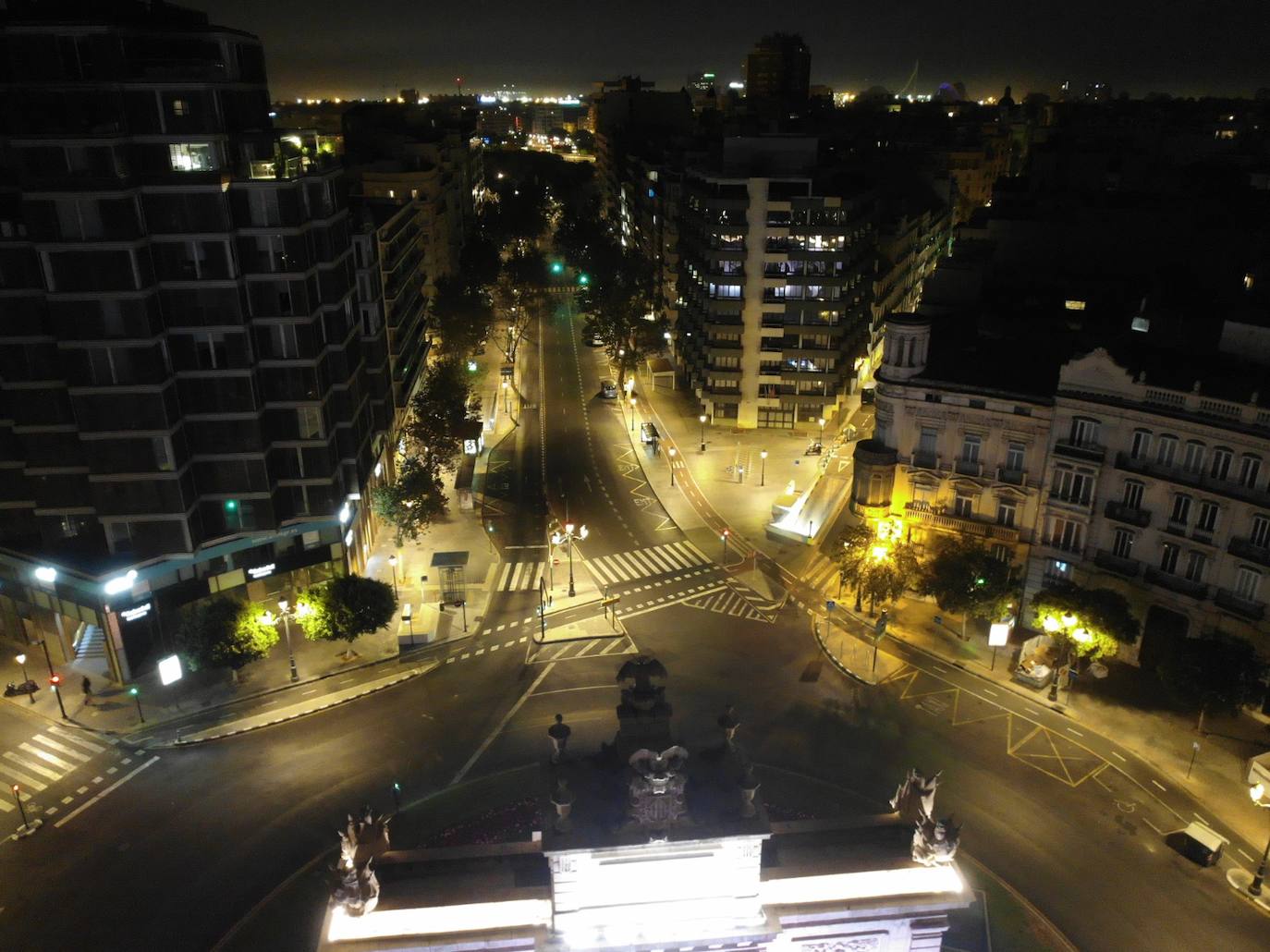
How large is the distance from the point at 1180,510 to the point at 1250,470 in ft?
17.3

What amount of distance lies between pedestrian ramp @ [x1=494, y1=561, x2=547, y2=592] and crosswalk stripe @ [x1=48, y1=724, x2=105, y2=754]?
1234 inches

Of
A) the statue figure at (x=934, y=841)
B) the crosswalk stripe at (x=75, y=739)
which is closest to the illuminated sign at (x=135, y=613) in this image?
the crosswalk stripe at (x=75, y=739)

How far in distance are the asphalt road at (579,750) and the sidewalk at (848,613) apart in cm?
211

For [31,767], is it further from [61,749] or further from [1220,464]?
[1220,464]

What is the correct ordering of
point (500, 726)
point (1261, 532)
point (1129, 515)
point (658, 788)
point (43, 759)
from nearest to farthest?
point (658, 788) < point (43, 759) < point (1261, 532) < point (500, 726) < point (1129, 515)

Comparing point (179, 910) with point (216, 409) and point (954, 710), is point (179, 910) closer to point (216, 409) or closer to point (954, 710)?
point (216, 409)

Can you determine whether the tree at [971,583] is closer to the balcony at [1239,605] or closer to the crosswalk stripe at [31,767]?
the balcony at [1239,605]

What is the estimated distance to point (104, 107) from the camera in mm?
57188

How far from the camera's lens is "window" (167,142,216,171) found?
2347 inches

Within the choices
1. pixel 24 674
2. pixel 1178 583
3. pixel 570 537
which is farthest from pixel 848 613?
pixel 24 674

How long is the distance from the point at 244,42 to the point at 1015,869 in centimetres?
7079

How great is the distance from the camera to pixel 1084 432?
219 feet

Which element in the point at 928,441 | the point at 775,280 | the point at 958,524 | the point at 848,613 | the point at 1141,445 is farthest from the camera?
the point at 775,280

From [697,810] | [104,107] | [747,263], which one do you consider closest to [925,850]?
[697,810]
